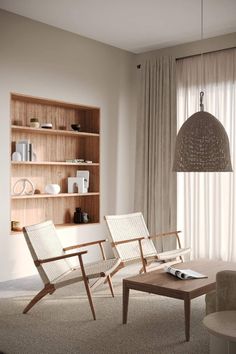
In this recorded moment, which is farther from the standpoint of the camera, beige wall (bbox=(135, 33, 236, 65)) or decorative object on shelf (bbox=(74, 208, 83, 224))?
decorative object on shelf (bbox=(74, 208, 83, 224))

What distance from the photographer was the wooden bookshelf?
20.4 ft

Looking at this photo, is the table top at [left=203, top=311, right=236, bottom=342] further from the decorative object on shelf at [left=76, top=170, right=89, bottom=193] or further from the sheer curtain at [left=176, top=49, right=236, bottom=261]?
the decorative object on shelf at [left=76, top=170, right=89, bottom=193]

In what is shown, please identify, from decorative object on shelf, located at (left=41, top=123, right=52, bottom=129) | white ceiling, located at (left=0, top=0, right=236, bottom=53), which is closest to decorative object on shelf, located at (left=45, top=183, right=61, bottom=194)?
decorative object on shelf, located at (left=41, top=123, right=52, bottom=129)

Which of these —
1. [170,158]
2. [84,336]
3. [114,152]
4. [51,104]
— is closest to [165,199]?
[170,158]

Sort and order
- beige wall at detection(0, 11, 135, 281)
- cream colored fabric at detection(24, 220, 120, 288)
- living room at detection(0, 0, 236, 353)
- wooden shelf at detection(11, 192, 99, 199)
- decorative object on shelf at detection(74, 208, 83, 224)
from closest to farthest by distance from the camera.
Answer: cream colored fabric at detection(24, 220, 120, 288), living room at detection(0, 0, 236, 353), beige wall at detection(0, 11, 135, 281), wooden shelf at detection(11, 192, 99, 199), decorative object on shelf at detection(74, 208, 83, 224)

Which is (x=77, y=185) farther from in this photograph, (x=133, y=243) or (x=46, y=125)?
(x=133, y=243)

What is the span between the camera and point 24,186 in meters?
6.28

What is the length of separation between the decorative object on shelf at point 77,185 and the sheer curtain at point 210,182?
1.38 m

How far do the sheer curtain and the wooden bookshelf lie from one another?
128cm

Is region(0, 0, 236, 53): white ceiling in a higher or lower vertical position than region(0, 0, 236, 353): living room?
higher

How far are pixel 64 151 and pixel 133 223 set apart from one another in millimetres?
1675

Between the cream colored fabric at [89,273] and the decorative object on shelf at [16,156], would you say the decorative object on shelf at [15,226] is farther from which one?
the cream colored fabric at [89,273]

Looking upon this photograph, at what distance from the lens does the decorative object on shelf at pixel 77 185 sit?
6.75 metres

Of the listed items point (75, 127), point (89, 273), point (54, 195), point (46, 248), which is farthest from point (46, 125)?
point (89, 273)
